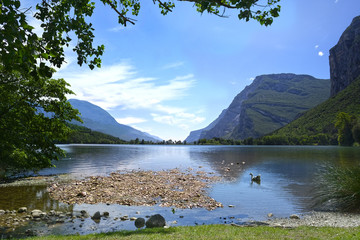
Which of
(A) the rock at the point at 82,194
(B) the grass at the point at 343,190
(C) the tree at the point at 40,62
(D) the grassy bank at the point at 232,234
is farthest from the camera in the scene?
(A) the rock at the point at 82,194

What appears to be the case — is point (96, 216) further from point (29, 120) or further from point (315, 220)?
point (315, 220)

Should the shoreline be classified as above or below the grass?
below

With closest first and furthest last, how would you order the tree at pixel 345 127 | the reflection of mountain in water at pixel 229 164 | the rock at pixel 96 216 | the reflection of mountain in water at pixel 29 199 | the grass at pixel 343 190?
the rock at pixel 96 216 < the grass at pixel 343 190 < the reflection of mountain in water at pixel 29 199 < the reflection of mountain in water at pixel 229 164 < the tree at pixel 345 127

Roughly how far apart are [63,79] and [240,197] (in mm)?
23270

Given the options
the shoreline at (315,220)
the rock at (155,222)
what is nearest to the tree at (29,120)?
the rock at (155,222)

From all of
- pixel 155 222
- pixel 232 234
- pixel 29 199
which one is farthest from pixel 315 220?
pixel 29 199

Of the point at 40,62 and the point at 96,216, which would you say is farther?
the point at 96,216

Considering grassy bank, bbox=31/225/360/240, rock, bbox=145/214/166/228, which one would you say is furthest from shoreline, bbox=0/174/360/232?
rock, bbox=145/214/166/228

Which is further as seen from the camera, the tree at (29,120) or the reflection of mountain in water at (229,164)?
the reflection of mountain in water at (229,164)

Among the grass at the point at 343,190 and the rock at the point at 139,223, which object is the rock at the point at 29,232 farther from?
the grass at the point at 343,190

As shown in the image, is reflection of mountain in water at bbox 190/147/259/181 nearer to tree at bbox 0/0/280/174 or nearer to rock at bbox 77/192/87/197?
rock at bbox 77/192/87/197

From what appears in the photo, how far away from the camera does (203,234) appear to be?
12.6 m

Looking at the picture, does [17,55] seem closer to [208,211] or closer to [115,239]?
[115,239]

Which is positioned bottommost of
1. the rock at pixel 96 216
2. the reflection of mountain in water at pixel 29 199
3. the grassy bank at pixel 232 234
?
the reflection of mountain in water at pixel 29 199
